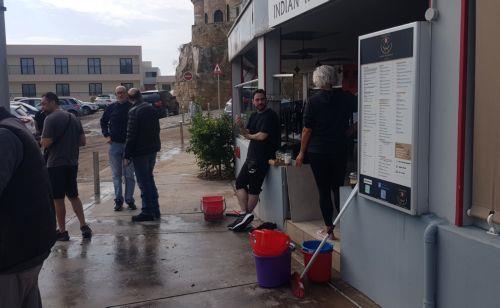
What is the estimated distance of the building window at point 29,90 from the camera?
2449 inches

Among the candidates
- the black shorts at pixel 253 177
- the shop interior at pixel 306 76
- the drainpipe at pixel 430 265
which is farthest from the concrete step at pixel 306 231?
the drainpipe at pixel 430 265

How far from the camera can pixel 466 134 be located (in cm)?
300

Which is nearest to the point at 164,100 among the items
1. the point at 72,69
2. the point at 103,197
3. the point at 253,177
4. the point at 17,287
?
the point at 103,197

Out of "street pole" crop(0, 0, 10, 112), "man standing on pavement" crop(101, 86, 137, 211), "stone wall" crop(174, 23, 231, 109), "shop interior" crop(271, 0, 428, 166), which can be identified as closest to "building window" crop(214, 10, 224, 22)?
"stone wall" crop(174, 23, 231, 109)

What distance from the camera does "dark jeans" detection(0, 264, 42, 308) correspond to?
2705mm

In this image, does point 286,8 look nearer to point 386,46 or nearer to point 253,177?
point 253,177

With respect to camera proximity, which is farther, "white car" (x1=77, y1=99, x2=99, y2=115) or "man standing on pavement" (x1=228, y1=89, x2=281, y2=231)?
"white car" (x1=77, y1=99, x2=99, y2=115)

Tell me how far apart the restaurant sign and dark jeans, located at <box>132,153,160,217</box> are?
8.13ft

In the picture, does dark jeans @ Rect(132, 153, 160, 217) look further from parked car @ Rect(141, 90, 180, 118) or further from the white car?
the white car

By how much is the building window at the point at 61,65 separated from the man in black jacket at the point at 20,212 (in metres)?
64.9

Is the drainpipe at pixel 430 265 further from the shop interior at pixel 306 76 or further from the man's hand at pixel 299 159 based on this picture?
the man's hand at pixel 299 159

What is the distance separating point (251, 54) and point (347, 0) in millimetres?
6196

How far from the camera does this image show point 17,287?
2.76 meters

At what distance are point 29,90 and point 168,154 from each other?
53.3 metres
